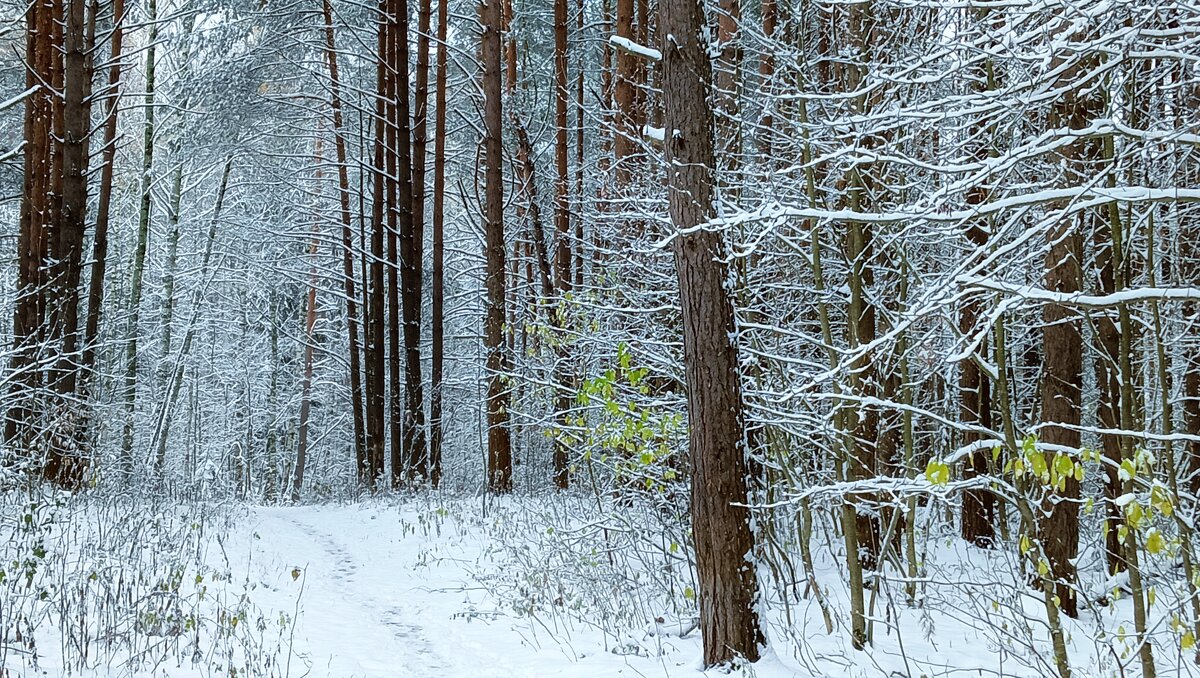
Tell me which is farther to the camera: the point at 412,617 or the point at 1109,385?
the point at 412,617

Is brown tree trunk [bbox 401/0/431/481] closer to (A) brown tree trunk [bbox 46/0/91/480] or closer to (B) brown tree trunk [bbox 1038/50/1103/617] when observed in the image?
(A) brown tree trunk [bbox 46/0/91/480]

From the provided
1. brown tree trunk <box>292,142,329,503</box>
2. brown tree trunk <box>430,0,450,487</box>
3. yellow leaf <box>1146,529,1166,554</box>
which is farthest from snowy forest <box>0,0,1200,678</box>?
brown tree trunk <box>292,142,329,503</box>

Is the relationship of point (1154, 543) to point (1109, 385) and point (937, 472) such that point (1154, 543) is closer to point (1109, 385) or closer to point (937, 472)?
point (937, 472)

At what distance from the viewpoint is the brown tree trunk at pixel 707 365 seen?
498 cm

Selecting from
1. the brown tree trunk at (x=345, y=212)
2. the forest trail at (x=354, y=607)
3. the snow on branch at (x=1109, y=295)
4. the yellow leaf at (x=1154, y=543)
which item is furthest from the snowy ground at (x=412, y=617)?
the brown tree trunk at (x=345, y=212)

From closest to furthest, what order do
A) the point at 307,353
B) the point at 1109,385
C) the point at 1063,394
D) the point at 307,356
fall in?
the point at 1109,385, the point at 1063,394, the point at 307,356, the point at 307,353

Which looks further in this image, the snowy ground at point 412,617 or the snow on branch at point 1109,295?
the snowy ground at point 412,617

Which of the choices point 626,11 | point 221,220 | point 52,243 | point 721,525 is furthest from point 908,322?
point 221,220

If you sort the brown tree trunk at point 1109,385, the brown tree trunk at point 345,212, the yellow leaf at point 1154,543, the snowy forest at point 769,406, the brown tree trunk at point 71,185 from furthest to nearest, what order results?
the brown tree trunk at point 345,212, the brown tree trunk at point 71,185, the brown tree trunk at point 1109,385, the snowy forest at point 769,406, the yellow leaf at point 1154,543

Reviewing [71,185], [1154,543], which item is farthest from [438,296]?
[1154,543]

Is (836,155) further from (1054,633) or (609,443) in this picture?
(609,443)

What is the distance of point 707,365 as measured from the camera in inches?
198

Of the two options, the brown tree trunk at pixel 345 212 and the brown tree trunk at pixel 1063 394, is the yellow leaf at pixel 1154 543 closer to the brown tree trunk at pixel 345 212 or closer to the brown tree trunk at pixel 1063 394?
the brown tree trunk at pixel 1063 394

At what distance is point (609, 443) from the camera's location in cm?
677
